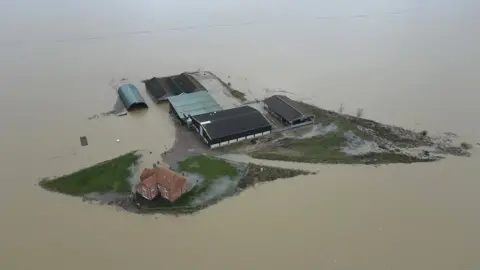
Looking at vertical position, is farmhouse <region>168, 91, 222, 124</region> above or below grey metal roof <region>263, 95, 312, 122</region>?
above

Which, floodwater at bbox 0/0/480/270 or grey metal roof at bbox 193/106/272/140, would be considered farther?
grey metal roof at bbox 193/106/272/140

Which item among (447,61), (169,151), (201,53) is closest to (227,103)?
(169,151)

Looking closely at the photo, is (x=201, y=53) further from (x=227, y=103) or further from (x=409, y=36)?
(x=409, y=36)

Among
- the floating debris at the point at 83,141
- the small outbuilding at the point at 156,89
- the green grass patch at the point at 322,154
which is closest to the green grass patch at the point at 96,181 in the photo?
the floating debris at the point at 83,141

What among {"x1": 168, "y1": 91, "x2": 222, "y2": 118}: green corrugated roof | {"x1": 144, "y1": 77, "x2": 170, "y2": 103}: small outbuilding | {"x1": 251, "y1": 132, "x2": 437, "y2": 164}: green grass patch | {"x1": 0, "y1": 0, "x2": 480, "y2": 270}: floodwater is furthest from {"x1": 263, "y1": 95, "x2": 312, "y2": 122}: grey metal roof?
{"x1": 144, "y1": 77, "x2": 170, "y2": 103}: small outbuilding

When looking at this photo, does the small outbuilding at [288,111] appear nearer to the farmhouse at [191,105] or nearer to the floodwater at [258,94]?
the floodwater at [258,94]

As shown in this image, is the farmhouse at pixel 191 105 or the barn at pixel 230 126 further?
the farmhouse at pixel 191 105

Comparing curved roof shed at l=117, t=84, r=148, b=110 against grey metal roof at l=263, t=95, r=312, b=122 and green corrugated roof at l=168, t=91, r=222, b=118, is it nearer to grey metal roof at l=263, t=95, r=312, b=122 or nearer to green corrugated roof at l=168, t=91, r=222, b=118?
green corrugated roof at l=168, t=91, r=222, b=118
